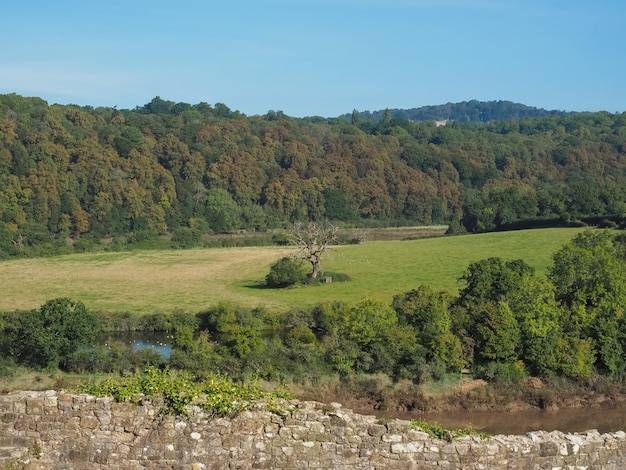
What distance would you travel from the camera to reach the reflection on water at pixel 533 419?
23.8 meters

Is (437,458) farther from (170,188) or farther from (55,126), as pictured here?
(55,126)

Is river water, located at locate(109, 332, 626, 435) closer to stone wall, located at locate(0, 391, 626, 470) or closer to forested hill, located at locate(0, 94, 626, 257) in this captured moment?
stone wall, located at locate(0, 391, 626, 470)

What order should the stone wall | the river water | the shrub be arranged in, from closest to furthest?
the stone wall, the river water, the shrub

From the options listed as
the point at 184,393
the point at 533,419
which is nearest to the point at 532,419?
the point at 533,419

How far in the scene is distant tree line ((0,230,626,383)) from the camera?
1132 inches

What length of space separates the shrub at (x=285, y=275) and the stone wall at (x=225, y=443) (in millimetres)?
47994

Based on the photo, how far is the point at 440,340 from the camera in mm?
29578

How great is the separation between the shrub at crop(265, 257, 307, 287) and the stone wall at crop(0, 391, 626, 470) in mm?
47994

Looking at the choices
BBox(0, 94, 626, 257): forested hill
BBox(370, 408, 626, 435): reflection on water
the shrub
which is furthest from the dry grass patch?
BBox(370, 408, 626, 435): reflection on water

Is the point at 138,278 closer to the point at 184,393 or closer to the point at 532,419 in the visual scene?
the point at 532,419

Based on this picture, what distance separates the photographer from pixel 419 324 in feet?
107

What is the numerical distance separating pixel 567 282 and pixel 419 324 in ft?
20.5

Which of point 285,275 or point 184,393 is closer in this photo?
point 184,393

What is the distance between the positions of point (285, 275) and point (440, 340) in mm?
28419
